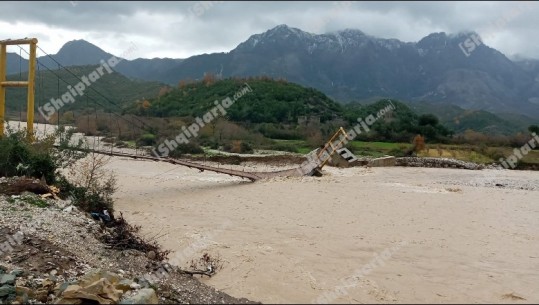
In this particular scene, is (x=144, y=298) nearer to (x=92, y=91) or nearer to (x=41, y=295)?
(x=41, y=295)

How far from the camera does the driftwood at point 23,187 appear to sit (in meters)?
8.82

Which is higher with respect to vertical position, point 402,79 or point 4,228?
point 402,79

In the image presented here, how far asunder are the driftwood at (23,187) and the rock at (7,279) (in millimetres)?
3217

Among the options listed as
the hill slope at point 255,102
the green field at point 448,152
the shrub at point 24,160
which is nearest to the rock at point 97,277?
the shrub at point 24,160

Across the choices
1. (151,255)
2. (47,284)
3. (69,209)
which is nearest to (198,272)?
(151,255)

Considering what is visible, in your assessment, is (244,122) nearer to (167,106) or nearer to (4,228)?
(167,106)

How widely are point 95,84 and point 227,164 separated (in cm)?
4358

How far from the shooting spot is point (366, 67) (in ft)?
387

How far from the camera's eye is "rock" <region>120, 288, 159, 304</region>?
16.8 feet

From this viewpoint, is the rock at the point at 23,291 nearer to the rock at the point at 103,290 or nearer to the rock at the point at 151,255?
the rock at the point at 103,290

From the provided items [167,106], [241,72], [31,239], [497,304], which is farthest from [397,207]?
[241,72]

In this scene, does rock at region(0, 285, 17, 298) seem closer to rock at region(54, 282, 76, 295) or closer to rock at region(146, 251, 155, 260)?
rock at region(54, 282, 76, 295)

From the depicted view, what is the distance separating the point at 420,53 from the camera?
406 feet

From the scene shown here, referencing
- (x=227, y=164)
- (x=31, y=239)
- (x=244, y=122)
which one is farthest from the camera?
(x=244, y=122)
